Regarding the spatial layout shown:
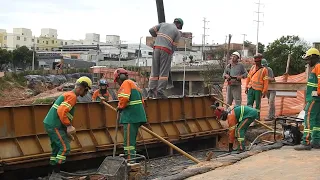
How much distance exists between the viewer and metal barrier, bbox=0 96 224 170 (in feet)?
30.6

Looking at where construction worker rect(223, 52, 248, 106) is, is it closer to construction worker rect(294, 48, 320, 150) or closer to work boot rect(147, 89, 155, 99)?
work boot rect(147, 89, 155, 99)

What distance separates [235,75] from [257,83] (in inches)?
42.4

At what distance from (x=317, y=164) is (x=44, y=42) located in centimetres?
12927

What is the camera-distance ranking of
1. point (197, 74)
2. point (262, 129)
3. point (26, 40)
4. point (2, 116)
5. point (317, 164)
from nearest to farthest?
point (317, 164), point (2, 116), point (262, 129), point (197, 74), point (26, 40)

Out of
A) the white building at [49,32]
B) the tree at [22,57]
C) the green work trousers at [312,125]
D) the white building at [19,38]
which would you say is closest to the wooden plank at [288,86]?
the green work trousers at [312,125]

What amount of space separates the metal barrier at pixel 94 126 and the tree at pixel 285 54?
83.5 ft

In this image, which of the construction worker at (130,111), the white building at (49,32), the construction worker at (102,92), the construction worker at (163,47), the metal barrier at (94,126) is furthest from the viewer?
the white building at (49,32)

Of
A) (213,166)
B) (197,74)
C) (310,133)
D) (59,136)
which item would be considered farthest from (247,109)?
(197,74)

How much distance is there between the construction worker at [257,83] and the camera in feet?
38.8

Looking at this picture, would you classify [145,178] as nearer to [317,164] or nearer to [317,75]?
[317,164]

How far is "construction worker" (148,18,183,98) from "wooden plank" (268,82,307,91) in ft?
9.51

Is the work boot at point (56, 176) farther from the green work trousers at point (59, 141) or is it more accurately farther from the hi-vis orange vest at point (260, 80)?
the hi-vis orange vest at point (260, 80)

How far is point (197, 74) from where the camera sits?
50469 millimetres

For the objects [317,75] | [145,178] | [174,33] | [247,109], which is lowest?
[145,178]
